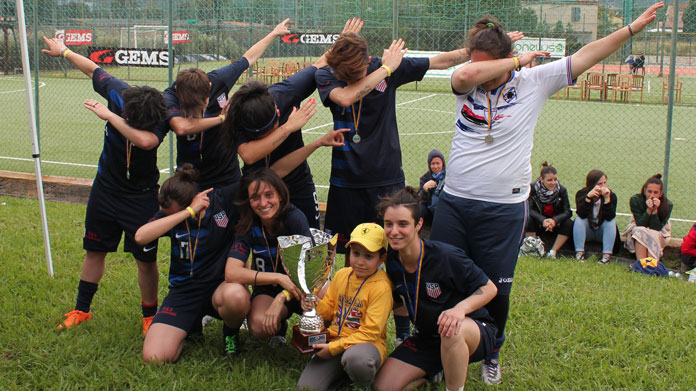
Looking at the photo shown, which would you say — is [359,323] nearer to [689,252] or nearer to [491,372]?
[491,372]

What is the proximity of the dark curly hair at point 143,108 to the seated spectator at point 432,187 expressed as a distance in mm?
3231

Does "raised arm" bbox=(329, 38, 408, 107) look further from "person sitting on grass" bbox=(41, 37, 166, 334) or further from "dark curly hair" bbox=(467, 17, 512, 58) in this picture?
"person sitting on grass" bbox=(41, 37, 166, 334)

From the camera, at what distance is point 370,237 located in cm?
360

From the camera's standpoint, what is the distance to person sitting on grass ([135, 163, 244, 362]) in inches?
158

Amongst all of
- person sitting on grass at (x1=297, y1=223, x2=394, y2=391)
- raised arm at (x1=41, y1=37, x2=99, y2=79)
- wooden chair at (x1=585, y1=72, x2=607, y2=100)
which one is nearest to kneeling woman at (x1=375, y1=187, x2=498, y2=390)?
person sitting on grass at (x1=297, y1=223, x2=394, y2=391)

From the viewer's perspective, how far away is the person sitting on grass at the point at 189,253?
13.2 feet

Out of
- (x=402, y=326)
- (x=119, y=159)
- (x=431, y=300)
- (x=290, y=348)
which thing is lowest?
(x=290, y=348)

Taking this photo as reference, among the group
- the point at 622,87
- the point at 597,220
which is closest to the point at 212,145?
the point at 597,220

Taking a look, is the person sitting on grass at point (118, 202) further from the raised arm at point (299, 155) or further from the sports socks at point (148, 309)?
the raised arm at point (299, 155)

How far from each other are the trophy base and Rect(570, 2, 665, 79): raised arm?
1945mm

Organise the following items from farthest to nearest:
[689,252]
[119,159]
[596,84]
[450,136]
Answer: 1. [596,84]
2. [450,136]
3. [689,252]
4. [119,159]

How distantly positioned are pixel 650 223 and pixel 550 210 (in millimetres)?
940

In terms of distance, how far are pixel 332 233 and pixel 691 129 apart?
13.6 m

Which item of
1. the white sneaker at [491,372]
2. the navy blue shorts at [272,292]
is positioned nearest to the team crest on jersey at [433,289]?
the white sneaker at [491,372]
